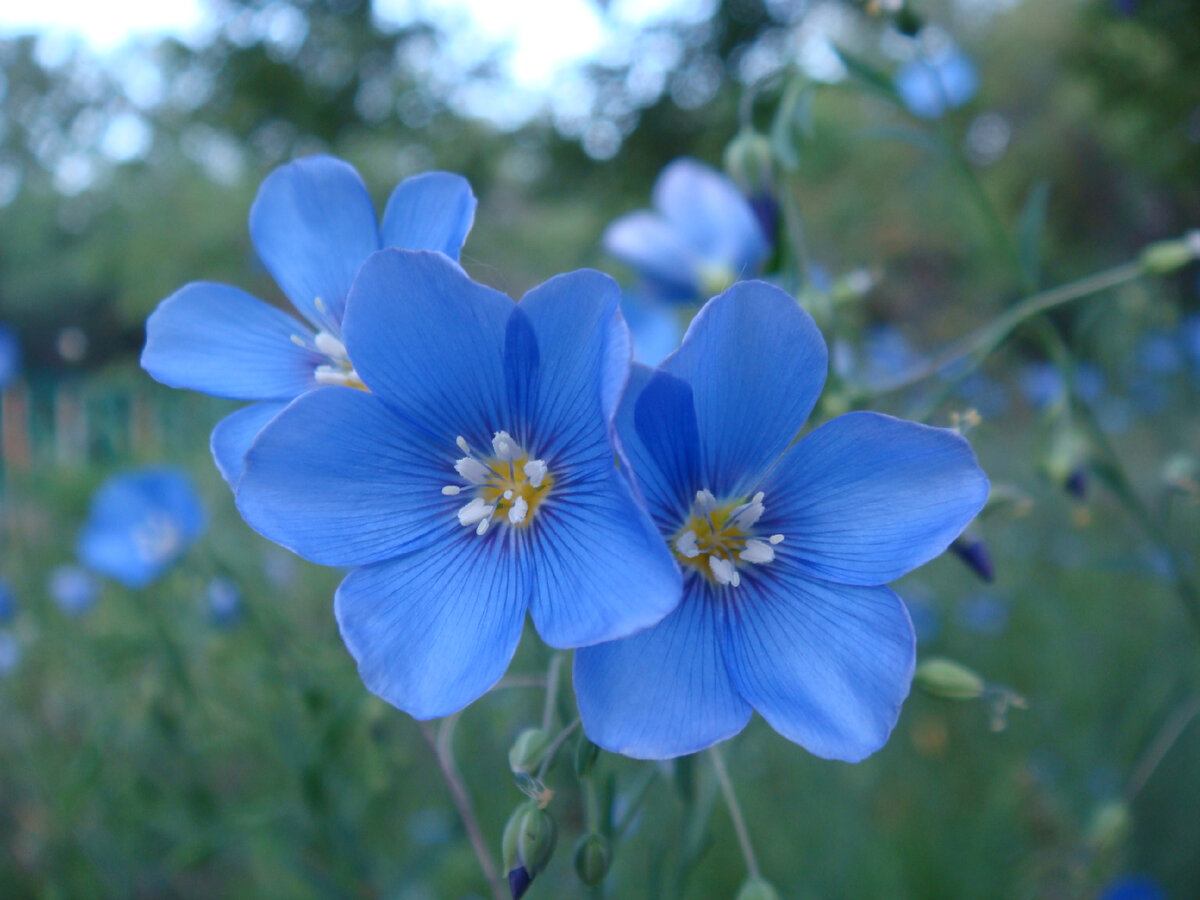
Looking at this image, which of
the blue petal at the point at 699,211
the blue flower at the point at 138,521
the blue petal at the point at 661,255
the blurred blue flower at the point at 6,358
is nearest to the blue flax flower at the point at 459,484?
the blue petal at the point at 661,255

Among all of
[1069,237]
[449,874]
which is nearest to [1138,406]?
[449,874]

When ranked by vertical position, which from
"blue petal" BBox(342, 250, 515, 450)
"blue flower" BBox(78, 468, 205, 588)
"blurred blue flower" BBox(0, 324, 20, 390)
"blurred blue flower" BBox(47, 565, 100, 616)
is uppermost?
"blue petal" BBox(342, 250, 515, 450)

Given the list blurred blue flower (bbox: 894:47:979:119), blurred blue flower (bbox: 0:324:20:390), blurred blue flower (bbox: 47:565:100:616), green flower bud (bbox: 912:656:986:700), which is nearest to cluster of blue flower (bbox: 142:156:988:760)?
green flower bud (bbox: 912:656:986:700)

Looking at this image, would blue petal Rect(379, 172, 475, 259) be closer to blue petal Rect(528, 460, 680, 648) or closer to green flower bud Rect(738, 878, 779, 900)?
blue petal Rect(528, 460, 680, 648)

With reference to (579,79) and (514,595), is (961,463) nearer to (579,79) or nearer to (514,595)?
(514,595)

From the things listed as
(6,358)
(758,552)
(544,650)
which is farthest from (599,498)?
(6,358)

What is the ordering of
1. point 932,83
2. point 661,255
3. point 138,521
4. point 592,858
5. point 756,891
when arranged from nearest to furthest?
point 592,858
point 756,891
point 932,83
point 661,255
point 138,521

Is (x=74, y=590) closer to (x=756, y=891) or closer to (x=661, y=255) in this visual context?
(x=661, y=255)

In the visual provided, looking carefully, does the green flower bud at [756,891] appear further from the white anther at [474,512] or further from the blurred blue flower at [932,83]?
the blurred blue flower at [932,83]
